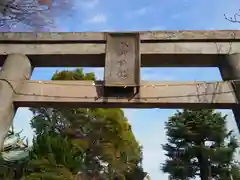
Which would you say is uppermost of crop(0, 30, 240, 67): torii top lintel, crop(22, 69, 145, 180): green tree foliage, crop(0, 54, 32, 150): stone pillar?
crop(22, 69, 145, 180): green tree foliage

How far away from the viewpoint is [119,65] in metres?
5.16

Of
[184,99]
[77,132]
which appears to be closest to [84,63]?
[184,99]

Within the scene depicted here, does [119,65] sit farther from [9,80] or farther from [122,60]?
[9,80]

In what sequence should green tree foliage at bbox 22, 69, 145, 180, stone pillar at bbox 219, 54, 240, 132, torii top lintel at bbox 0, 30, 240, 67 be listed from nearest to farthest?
stone pillar at bbox 219, 54, 240, 132, torii top lintel at bbox 0, 30, 240, 67, green tree foliage at bbox 22, 69, 145, 180

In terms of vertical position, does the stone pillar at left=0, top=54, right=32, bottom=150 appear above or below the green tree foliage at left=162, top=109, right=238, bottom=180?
below

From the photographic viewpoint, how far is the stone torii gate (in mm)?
4949

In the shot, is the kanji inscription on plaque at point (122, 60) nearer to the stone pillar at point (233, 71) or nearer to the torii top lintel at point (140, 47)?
the torii top lintel at point (140, 47)

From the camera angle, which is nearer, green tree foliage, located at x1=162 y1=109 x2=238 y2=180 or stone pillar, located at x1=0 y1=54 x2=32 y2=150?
stone pillar, located at x1=0 y1=54 x2=32 y2=150

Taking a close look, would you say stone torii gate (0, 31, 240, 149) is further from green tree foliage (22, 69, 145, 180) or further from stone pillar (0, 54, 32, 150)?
green tree foliage (22, 69, 145, 180)

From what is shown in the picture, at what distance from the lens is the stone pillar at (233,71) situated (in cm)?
492

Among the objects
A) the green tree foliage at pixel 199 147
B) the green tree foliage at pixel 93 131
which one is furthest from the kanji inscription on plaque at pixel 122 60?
the green tree foliage at pixel 199 147

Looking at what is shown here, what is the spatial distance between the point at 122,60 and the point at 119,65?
105mm

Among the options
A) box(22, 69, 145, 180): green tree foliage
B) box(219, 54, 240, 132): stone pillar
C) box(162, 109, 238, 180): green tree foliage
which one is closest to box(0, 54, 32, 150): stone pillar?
box(219, 54, 240, 132): stone pillar

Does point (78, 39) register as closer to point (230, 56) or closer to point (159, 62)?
point (159, 62)
